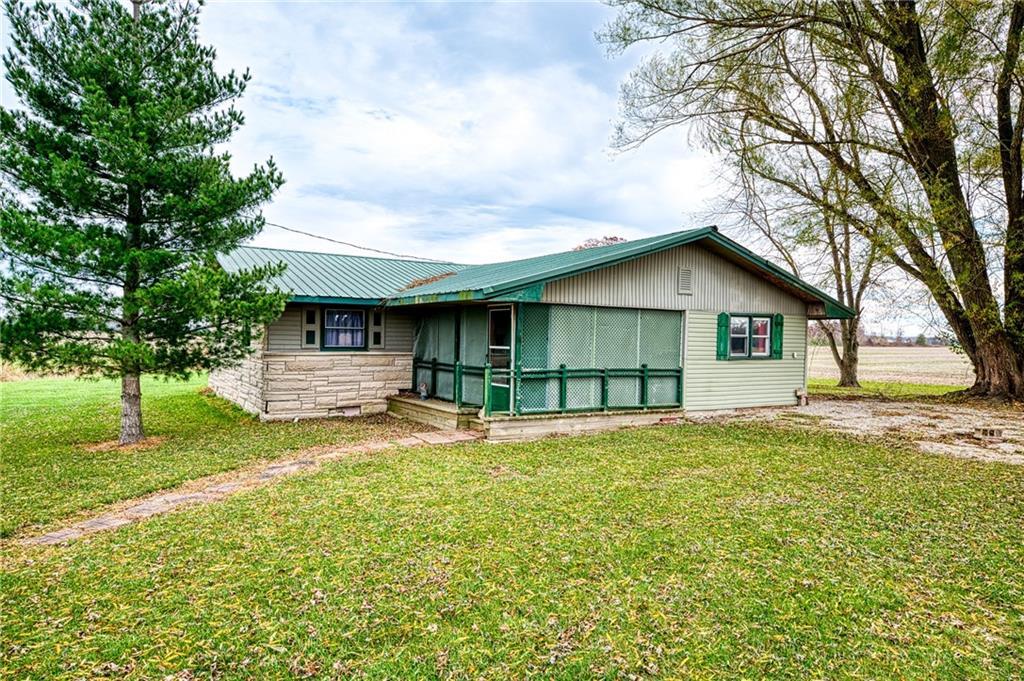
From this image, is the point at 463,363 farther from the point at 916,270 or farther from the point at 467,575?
the point at 916,270

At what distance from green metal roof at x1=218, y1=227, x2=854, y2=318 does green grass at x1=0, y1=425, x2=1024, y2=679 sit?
13.4ft

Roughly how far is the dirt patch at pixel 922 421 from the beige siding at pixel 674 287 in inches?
93.5

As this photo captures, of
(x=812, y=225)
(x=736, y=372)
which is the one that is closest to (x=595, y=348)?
(x=736, y=372)

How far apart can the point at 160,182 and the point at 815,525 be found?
907 cm

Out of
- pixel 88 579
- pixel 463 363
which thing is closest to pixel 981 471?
pixel 463 363

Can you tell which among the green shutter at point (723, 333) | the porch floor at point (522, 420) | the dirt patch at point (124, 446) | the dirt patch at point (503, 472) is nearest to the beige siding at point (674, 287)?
the green shutter at point (723, 333)

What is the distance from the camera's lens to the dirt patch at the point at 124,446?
319 inches

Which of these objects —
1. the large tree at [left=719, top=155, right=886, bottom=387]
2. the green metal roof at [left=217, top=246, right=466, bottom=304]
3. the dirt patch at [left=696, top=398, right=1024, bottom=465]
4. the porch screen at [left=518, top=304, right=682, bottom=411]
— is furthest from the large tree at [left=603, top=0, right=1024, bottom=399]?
the green metal roof at [left=217, top=246, right=466, bottom=304]

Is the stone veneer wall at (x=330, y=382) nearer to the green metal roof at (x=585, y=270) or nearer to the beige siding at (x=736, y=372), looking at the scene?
the green metal roof at (x=585, y=270)

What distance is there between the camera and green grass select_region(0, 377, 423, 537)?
19.2ft

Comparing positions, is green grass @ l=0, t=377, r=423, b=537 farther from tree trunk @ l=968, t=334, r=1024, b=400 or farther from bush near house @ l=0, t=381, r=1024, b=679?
tree trunk @ l=968, t=334, r=1024, b=400

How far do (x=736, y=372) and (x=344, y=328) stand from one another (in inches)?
335

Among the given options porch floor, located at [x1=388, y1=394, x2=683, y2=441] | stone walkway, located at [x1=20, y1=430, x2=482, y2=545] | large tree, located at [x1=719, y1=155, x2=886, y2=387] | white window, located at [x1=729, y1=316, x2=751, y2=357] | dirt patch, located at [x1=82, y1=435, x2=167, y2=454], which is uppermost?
large tree, located at [x1=719, y1=155, x2=886, y2=387]

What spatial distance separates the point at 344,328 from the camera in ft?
39.5
